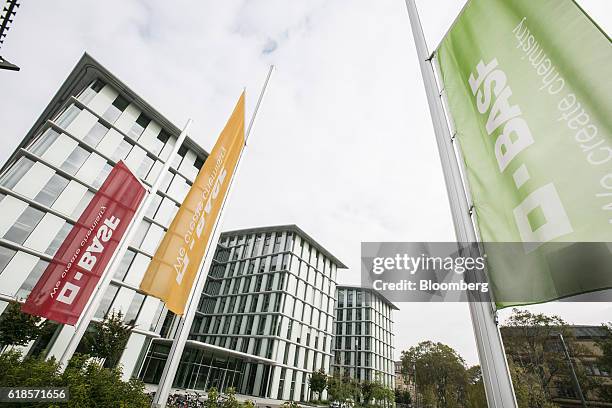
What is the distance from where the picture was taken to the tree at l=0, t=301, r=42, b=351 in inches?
608

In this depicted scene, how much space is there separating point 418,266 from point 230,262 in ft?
158

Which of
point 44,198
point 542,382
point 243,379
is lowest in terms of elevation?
point 243,379

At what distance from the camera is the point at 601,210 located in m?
1.89

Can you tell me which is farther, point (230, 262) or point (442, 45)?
point (230, 262)

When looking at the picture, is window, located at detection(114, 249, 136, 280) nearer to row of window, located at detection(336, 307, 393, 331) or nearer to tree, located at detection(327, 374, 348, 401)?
tree, located at detection(327, 374, 348, 401)

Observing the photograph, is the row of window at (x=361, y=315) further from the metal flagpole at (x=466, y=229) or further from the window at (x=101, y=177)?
the metal flagpole at (x=466, y=229)

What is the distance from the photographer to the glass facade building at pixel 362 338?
201 ft

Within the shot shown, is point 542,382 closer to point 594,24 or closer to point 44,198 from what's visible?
point 594,24

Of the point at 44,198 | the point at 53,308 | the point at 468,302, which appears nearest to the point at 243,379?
the point at 44,198

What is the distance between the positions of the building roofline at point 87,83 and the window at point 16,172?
738 centimetres

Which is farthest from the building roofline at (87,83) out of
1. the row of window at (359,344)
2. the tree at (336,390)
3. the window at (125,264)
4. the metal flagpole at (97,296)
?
the row of window at (359,344)

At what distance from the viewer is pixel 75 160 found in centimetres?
2242

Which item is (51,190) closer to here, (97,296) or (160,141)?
(160,141)

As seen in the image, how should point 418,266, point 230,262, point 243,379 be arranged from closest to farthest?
1. point 418,266
2. point 243,379
3. point 230,262
